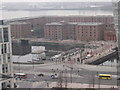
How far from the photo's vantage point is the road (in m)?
5.44

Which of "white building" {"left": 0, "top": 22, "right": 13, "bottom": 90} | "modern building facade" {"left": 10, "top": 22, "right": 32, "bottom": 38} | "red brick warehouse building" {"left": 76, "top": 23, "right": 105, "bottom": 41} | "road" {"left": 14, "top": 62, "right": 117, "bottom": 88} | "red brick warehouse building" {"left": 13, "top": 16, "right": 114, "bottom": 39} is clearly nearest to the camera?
"white building" {"left": 0, "top": 22, "right": 13, "bottom": 90}

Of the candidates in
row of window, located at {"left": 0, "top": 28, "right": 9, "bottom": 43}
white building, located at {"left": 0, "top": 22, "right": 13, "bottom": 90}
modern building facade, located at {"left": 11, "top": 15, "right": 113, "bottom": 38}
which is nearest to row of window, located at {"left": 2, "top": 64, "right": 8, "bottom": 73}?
white building, located at {"left": 0, "top": 22, "right": 13, "bottom": 90}

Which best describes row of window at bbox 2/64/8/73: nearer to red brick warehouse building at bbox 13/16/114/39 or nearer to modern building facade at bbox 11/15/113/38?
red brick warehouse building at bbox 13/16/114/39

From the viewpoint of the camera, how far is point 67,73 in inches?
242

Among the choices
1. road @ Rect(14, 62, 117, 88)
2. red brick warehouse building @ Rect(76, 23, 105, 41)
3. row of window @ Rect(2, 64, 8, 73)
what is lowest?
road @ Rect(14, 62, 117, 88)

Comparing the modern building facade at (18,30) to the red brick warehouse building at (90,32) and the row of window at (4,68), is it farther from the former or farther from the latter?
the row of window at (4,68)

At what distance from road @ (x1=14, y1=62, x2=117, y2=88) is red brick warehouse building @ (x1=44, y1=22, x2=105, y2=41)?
5882mm

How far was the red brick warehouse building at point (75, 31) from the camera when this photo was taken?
12836 mm

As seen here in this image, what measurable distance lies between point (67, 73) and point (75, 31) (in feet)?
25.1

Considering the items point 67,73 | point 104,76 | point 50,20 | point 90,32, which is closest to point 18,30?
point 90,32

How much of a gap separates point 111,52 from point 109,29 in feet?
13.6

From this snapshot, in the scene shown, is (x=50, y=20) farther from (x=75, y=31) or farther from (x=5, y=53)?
(x=5, y=53)

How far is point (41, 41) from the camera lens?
13336 mm

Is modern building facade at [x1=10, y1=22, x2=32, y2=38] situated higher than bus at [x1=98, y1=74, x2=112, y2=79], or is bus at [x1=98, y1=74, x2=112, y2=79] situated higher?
modern building facade at [x1=10, y1=22, x2=32, y2=38]
